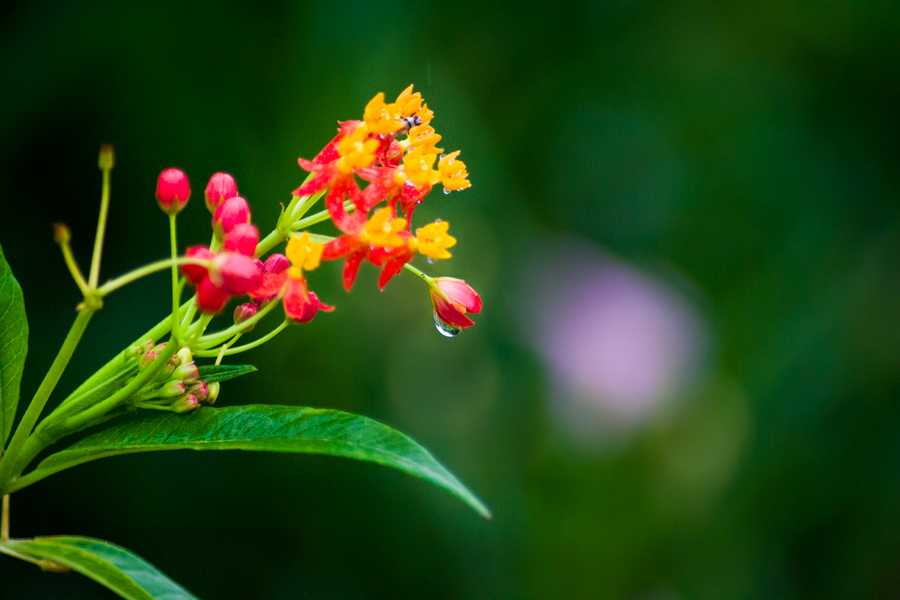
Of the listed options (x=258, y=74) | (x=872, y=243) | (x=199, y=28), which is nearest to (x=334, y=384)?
(x=258, y=74)

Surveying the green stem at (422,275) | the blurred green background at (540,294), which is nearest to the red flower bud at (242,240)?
the green stem at (422,275)

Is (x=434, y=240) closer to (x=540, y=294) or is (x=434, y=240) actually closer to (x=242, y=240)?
(x=242, y=240)

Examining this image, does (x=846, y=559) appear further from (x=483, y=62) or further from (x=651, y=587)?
(x=483, y=62)

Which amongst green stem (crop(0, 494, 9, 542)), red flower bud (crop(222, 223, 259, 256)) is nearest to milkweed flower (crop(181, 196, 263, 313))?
red flower bud (crop(222, 223, 259, 256))

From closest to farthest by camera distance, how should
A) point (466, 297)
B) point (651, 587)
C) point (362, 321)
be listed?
point (466, 297), point (362, 321), point (651, 587)

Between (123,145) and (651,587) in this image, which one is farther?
(651,587)

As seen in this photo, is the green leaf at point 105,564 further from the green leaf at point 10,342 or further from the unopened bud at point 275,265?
the unopened bud at point 275,265
